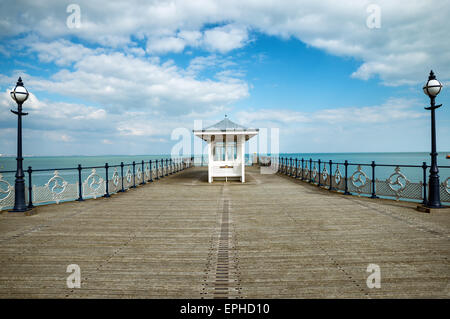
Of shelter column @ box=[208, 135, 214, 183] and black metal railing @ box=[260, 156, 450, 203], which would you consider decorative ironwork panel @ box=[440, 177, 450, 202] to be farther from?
shelter column @ box=[208, 135, 214, 183]

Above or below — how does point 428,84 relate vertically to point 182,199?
above

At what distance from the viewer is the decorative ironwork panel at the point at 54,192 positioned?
8.72 meters

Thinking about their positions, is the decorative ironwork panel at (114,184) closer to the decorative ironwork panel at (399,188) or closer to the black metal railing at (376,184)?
the black metal railing at (376,184)

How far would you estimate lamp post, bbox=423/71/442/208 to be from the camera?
24.1 feet

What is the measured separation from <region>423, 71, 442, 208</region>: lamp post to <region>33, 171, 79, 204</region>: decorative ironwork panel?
1172 centimetres

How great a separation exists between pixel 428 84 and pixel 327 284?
24.5 ft

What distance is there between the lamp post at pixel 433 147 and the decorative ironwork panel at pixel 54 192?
11.7 meters

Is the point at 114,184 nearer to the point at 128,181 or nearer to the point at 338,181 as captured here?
the point at 128,181

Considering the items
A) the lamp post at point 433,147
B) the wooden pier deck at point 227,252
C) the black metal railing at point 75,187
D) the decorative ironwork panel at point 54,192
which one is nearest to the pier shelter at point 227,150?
the black metal railing at point 75,187

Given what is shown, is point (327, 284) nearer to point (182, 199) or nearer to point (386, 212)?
point (386, 212)
